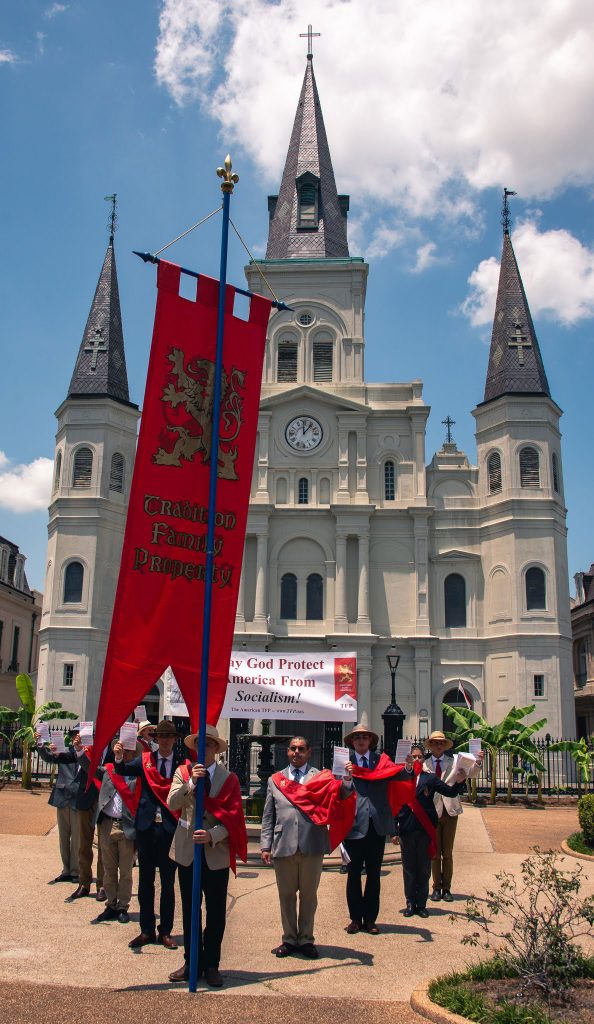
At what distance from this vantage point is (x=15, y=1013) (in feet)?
21.6

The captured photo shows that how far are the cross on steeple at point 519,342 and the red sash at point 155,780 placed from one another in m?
34.5

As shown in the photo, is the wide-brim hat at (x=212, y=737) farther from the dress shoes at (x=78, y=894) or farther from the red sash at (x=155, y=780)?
the dress shoes at (x=78, y=894)

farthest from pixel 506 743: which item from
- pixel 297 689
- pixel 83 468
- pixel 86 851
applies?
pixel 83 468

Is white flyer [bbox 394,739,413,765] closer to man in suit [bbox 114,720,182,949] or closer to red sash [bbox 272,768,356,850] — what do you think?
red sash [bbox 272,768,356,850]

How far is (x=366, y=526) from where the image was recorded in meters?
39.7

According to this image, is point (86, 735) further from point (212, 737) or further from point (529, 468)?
point (529, 468)

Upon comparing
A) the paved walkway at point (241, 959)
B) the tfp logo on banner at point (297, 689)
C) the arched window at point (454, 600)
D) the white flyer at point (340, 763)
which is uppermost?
the arched window at point (454, 600)

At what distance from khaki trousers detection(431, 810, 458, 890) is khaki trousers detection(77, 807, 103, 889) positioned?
422 centimetres


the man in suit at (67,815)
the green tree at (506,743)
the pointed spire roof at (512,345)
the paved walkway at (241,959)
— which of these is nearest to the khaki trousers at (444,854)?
the paved walkway at (241,959)

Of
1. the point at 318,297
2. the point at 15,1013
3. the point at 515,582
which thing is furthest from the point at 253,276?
the point at 15,1013

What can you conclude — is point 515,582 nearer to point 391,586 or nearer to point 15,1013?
point 391,586

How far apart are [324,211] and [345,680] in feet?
116

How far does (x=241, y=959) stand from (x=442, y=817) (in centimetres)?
394

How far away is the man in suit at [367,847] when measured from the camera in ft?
30.7
